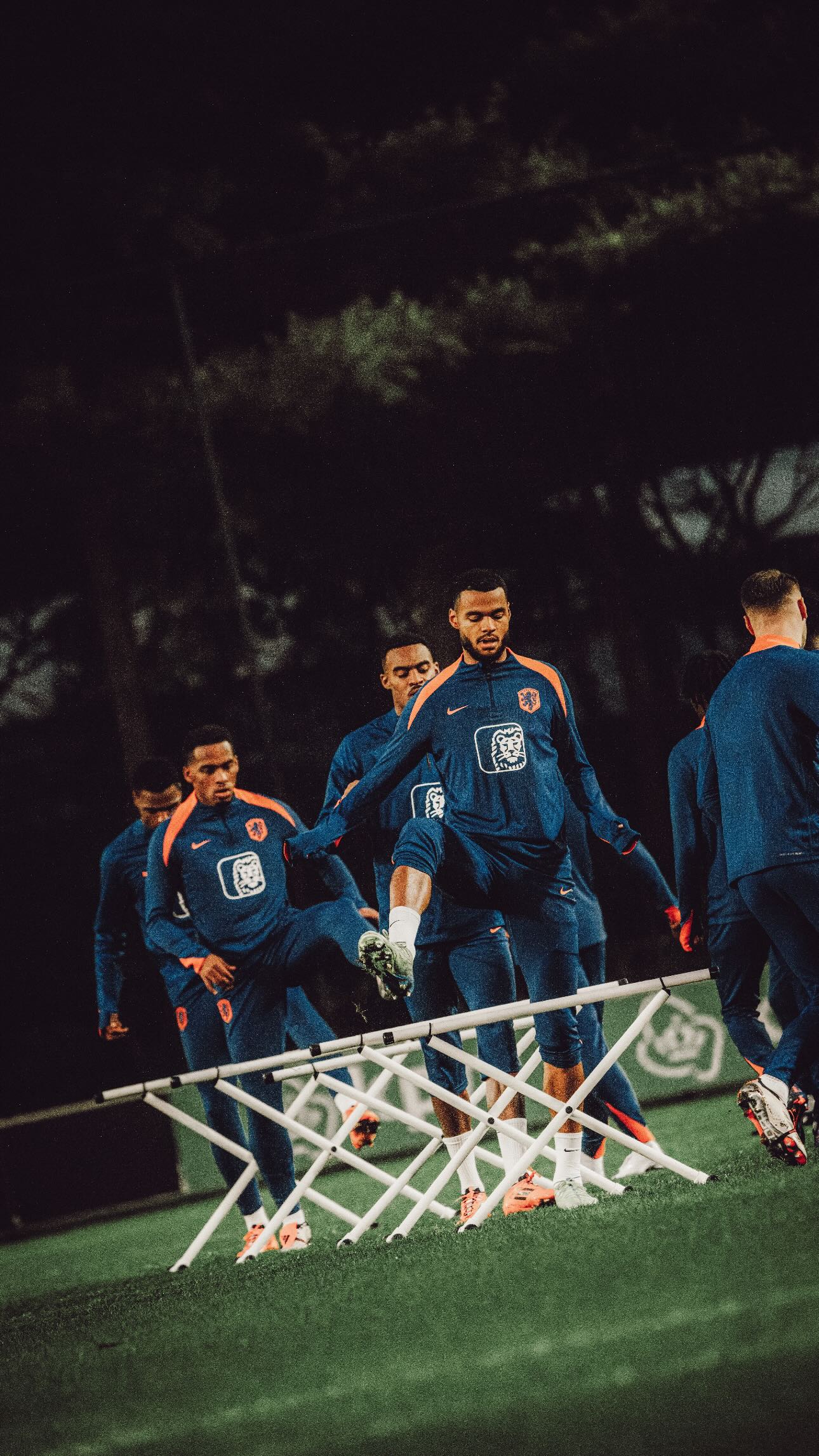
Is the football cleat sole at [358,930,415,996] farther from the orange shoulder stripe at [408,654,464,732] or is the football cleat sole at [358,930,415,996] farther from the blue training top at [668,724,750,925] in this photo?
the blue training top at [668,724,750,925]

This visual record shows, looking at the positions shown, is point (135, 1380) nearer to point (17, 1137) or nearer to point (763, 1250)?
point (763, 1250)

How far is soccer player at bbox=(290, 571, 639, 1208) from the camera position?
4688 millimetres

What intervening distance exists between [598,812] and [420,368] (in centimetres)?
504

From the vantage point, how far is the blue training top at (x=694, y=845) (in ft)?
16.6

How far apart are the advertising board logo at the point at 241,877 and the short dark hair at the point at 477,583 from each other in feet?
4.54

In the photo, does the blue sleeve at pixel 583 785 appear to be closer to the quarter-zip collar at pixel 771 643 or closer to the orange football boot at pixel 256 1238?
the quarter-zip collar at pixel 771 643

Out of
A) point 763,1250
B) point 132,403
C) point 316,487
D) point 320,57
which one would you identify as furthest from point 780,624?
point 320,57

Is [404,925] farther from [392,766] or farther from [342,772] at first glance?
[342,772]

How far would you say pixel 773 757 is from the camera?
4172 mm

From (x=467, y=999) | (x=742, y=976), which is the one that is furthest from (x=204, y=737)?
(x=742, y=976)

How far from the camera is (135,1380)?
310 cm

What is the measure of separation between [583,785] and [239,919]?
1.47 metres

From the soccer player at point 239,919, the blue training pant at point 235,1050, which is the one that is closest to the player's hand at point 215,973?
the soccer player at point 239,919

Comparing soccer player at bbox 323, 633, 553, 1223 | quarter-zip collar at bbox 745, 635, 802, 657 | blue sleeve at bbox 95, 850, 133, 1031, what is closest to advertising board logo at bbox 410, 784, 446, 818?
soccer player at bbox 323, 633, 553, 1223
